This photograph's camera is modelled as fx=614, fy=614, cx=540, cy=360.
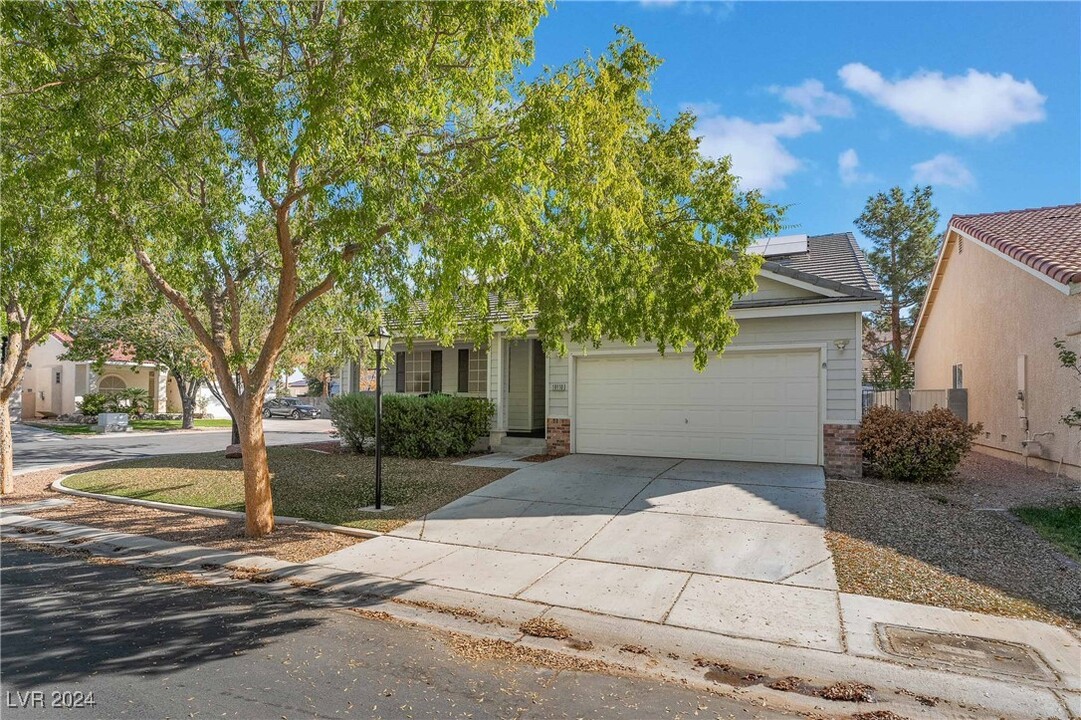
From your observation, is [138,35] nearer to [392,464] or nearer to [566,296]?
[566,296]

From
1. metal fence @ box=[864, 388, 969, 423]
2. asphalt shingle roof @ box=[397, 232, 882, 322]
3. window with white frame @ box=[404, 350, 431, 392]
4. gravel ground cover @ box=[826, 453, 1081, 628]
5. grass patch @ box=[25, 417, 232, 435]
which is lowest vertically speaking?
grass patch @ box=[25, 417, 232, 435]

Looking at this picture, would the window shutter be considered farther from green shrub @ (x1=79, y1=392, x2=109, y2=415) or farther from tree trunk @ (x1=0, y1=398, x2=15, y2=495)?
green shrub @ (x1=79, y1=392, x2=109, y2=415)

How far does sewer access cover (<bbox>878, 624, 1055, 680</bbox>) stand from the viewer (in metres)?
4.32

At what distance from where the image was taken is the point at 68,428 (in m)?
27.0

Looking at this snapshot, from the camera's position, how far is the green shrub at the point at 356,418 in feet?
48.8

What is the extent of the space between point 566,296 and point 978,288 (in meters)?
13.7

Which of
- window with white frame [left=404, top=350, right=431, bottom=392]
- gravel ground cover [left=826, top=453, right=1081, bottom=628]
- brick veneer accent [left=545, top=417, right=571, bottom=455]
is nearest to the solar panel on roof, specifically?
brick veneer accent [left=545, top=417, right=571, bottom=455]

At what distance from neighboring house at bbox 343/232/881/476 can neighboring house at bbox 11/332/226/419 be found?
2845cm

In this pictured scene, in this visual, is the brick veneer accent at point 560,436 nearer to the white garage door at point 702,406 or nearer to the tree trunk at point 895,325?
the white garage door at point 702,406

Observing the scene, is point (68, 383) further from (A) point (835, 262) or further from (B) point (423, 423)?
(A) point (835, 262)

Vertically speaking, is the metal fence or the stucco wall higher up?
the stucco wall

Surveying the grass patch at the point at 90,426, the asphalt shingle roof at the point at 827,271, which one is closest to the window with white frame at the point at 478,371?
the asphalt shingle roof at the point at 827,271

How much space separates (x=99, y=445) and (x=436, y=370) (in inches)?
453

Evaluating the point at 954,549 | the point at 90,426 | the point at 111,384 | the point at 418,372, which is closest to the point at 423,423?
the point at 418,372
